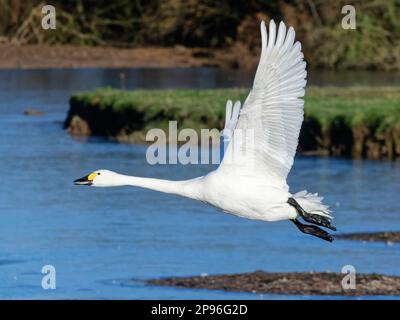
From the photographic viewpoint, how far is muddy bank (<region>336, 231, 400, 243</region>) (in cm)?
2395

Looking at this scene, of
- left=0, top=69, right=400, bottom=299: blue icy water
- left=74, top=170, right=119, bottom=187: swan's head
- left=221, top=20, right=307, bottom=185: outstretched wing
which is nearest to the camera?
left=221, top=20, right=307, bottom=185: outstretched wing

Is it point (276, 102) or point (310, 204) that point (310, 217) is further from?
point (276, 102)

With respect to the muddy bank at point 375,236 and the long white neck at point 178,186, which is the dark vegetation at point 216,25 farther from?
the long white neck at point 178,186

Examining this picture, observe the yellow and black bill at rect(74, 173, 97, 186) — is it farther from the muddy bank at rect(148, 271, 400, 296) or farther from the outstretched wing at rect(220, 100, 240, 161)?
the muddy bank at rect(148, 271, 400, 296)

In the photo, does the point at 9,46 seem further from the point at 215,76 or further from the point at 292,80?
the point at 292,80

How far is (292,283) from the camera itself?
69.1ft

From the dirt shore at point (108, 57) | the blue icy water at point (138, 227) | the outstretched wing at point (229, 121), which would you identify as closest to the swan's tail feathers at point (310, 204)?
the outstretched wing at point (229, 121)

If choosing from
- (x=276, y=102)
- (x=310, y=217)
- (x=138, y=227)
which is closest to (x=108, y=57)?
(x=138, y=227)

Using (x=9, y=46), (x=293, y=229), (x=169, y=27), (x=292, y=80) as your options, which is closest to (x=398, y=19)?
(x=169, y=27)

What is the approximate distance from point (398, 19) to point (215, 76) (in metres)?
5.93

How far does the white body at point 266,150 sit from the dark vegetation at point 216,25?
3566 centimetres

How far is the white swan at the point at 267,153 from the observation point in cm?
1529

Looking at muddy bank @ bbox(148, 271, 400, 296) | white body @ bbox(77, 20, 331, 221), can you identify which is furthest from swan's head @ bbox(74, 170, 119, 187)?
muddy bank @ bbox(148, 271, 400, 296)

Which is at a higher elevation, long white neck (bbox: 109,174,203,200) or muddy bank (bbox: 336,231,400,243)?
long white neck (bbox: 109,174,203,200)
